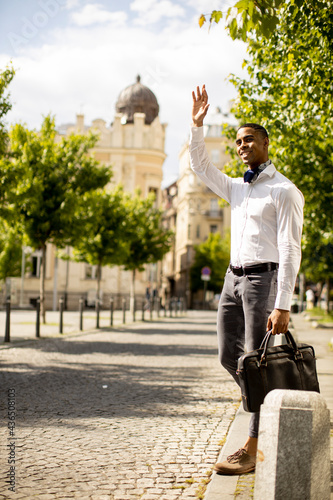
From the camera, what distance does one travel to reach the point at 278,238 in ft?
13.5

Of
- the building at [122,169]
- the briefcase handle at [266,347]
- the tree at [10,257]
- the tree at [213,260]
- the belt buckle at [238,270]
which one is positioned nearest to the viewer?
the briefcase handle at [266,347]

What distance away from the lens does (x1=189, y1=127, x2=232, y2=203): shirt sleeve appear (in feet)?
14.8

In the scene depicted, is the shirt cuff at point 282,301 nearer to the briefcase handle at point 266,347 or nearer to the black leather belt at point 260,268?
the briefcase handle at point 266,347

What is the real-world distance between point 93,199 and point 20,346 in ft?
28.3

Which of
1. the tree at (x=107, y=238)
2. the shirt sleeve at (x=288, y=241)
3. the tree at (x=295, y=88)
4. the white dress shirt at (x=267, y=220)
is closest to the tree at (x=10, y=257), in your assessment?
the tree at (x=107, y=238)

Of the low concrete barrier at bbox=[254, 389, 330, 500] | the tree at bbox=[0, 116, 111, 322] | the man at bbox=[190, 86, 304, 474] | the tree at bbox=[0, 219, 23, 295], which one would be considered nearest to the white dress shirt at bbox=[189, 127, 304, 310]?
the man at bbox=[190, 86, 304, 474]

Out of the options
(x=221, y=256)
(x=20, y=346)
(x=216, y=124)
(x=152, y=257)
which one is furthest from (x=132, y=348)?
(x=216, y=124)

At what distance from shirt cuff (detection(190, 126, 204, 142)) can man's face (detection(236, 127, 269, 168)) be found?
257mm

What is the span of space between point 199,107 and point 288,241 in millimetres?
1142

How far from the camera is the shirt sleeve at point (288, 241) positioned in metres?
3.97

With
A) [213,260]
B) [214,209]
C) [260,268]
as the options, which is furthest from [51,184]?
[214,209]

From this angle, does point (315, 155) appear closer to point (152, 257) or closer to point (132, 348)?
point (132, 348)

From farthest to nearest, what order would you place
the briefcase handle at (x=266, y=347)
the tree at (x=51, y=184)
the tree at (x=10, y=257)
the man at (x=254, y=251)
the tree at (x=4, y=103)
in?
1. the tree at (x=10, y=257)
2. the tree at (x=51, y=184)
3. the tree at (x=4, y=103)
4. the man at (x=254, y=251)
5. the briefcase handle at (x=266, y=347)

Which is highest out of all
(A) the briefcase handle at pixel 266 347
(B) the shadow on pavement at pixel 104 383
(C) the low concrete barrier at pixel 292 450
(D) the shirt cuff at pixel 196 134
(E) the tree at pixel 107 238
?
(E) the tree at pixel 107 238
